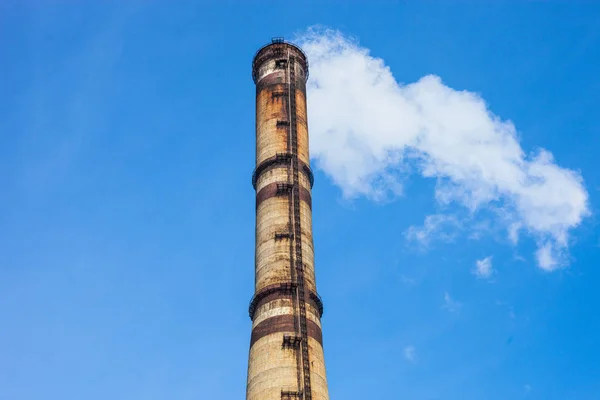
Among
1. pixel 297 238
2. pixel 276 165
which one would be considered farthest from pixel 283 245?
pixel 276 165

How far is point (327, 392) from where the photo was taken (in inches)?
1435

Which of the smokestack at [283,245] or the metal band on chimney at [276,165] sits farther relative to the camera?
the metal band on chimney at [276,165]

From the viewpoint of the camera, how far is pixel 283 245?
3975 centimetres

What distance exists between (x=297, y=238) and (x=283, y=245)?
0.95 metres

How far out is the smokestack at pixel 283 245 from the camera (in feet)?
117

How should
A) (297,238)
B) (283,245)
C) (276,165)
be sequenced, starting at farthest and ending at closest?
(276,165), (297,238), (283,245)

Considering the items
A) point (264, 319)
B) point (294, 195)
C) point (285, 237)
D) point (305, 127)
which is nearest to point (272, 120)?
point (305, 127)

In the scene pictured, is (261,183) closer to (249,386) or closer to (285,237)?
(285,237)

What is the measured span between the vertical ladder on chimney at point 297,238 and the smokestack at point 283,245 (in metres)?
0.05

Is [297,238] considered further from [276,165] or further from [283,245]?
[276,165]

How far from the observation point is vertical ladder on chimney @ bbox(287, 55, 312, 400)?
35500 millimetres

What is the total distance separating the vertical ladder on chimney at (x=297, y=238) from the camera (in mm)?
35500

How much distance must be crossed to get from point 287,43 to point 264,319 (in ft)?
66.3

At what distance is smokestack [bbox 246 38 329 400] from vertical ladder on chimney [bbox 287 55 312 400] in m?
0.05
